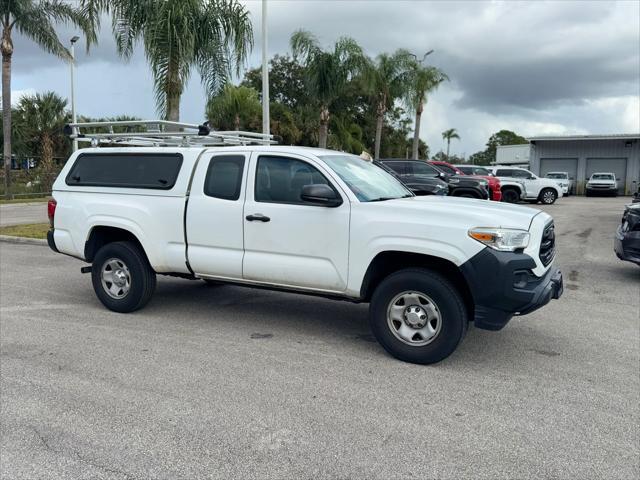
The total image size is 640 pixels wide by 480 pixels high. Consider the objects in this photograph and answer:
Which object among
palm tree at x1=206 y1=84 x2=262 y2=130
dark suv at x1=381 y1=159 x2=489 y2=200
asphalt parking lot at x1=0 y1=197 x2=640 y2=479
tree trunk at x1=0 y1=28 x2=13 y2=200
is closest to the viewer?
asphalt parking lot at x1=0 y1=197 x2=640 y2=479

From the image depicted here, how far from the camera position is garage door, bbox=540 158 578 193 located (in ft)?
139

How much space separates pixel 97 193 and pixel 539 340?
16.4 ft

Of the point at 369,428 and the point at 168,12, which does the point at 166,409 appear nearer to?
the point at 369,428

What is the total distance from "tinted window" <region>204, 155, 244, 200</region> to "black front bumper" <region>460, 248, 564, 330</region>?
7.92 ft

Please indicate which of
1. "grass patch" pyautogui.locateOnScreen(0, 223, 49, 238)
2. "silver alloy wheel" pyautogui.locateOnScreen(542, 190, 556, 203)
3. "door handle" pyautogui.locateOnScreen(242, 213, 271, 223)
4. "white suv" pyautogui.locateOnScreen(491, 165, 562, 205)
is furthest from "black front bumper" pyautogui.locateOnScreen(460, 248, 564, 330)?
"silver alloy wheel" pyautogui.locateOnScreen(542, 190, 556, 203)

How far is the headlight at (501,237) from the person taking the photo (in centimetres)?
449

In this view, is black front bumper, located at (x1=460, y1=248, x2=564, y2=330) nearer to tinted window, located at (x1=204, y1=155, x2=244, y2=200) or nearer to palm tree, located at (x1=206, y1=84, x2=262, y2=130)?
tinted window, located at (x1=204, y1=155, x2=244, y2=200)

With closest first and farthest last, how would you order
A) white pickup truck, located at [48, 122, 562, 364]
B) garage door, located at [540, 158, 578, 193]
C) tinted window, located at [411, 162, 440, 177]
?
white pickup truck, located at [48, 122, 562, 364], tinted window, located at [411, 162, 440, 177], garage door, located at [540, 158, 578, 193]

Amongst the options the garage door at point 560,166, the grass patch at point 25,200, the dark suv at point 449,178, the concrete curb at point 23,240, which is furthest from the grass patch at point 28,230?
the garage door at point 560,166

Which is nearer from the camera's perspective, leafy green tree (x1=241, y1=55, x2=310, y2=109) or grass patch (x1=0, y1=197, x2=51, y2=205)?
grass patch (x1=0, y1=197, x2=51, y2=205)

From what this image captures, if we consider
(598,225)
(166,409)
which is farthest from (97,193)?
(598,225)

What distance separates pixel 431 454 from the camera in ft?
10.9

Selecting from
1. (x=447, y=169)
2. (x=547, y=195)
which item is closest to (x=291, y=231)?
(x=447, y=169)

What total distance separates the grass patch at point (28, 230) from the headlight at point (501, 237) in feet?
34.5
